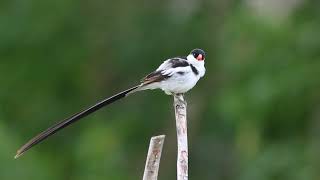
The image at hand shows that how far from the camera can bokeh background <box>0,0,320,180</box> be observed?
27.4ft

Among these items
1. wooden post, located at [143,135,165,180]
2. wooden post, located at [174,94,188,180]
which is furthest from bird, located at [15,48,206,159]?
wooden post, located at [143,135,165,180]

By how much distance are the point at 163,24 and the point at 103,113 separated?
3.49ft

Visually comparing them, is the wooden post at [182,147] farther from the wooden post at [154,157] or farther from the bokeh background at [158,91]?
the bokeh background at [158,91]

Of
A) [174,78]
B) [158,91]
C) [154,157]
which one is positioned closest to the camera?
[154,157]

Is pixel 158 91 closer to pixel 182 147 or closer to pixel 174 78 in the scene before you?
pixel 174 78

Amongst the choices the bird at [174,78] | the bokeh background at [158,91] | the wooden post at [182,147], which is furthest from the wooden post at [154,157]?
the bokeh background at [158,91]

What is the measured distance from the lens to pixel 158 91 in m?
9.57

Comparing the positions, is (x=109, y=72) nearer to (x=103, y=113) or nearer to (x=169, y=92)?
(x=103, y=113)

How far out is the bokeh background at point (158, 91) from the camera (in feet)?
27.4

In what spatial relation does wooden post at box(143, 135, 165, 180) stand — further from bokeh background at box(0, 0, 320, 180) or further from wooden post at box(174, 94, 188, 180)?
bokeh background at box(0, 0, 320, 180)

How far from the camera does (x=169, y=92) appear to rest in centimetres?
436

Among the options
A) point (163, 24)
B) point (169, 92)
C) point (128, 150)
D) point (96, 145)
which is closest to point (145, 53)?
point (163, 24)

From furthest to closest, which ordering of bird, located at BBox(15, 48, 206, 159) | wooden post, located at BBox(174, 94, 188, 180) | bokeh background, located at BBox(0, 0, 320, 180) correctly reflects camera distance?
bokeh background, located at BBox(0, 0, 320, 180)
bird, located at BBox(15, 48, 206, 159)
wooden post, located at BBox(174, 94, 188, 180)

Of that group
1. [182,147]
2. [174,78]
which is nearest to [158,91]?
[174,78]
